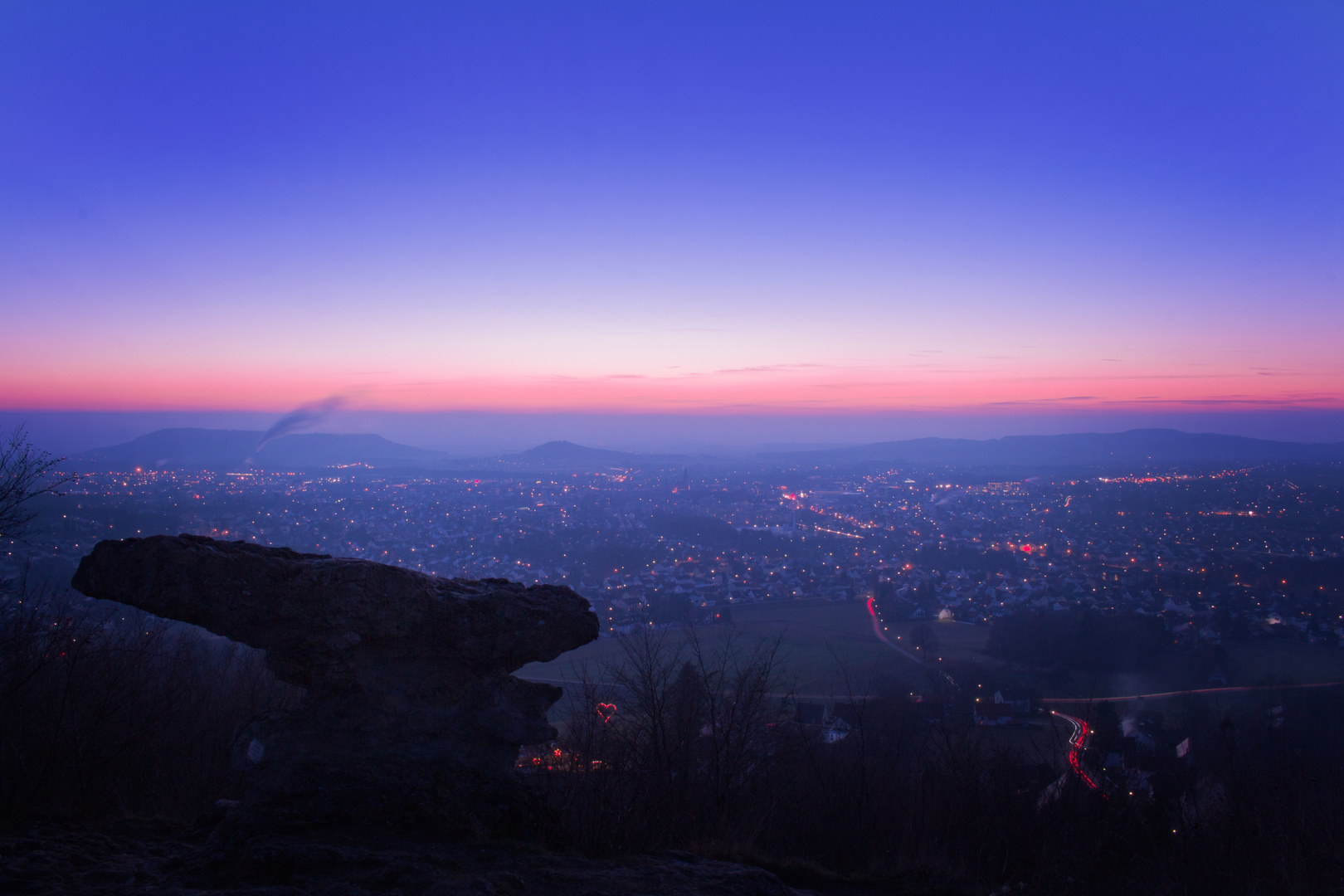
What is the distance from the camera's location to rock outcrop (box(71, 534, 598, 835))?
4.71 m

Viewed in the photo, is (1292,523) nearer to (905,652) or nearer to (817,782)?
(905,652)

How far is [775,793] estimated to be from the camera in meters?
7.16

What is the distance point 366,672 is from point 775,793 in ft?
15.4

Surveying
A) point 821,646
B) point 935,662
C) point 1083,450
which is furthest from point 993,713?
point 1083,450

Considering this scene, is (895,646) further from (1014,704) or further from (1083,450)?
(1083,450)

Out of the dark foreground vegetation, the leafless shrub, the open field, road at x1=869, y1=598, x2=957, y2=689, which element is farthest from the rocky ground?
road at x1=869, y1=598, x2=957, y2=689

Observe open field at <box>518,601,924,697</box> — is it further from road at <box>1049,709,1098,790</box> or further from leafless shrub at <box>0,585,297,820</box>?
leafless shrub at <box>0,585,297,820</box>

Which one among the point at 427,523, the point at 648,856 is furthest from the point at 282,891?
the point at 427,523

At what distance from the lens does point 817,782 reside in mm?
7535

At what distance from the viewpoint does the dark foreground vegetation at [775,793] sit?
5.43 meters

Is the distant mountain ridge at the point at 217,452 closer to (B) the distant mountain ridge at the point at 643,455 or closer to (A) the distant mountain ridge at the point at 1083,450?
(B) the distant mountain ridge at the point at 643,455

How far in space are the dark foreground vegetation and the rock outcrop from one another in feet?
2.33

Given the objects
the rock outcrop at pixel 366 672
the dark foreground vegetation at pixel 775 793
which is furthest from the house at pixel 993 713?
the rock outcrop at pixel 366 672

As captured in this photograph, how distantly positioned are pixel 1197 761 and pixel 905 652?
1094 centimetres
